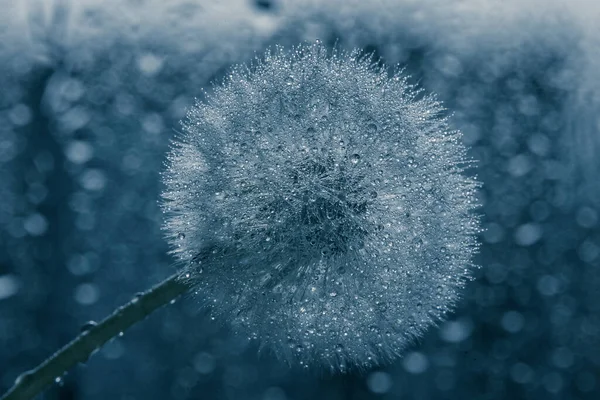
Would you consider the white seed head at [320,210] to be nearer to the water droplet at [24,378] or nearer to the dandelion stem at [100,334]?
the dandelion stem at [100,334]

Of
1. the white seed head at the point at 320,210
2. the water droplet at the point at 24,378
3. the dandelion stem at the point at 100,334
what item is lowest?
the water droplet at the point at 24,378

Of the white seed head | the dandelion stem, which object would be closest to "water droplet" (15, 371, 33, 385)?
the dandelion stem

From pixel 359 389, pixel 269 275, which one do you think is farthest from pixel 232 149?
pixel 359 389

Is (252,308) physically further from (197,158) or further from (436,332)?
(436,332)

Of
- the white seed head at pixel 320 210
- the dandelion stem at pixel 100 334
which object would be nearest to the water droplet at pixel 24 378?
the dandelion stem at pixel 100 334

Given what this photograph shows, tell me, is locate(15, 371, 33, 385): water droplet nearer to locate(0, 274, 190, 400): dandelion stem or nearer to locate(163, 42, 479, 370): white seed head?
locate(0, 274, 190, 400): dandelion stem

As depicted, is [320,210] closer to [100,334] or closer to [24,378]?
[100,334]

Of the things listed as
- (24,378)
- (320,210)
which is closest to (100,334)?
(24,378)
